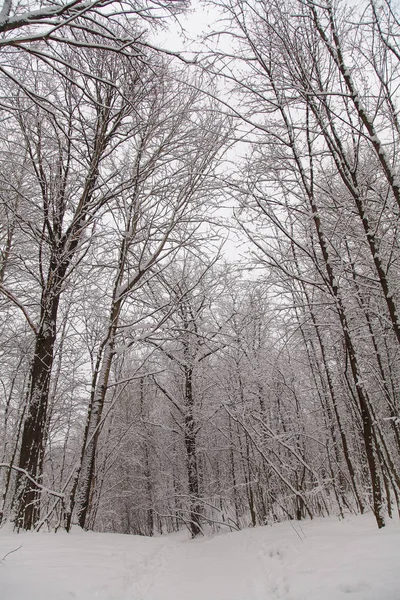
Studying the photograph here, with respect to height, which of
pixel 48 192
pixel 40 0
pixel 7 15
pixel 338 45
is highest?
pixel 48 192

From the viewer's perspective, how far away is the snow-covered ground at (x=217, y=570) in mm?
2293

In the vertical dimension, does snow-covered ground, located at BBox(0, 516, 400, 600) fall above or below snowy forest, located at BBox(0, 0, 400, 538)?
below

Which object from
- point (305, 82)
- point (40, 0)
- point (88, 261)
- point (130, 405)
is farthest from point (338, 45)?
point (130, 405)

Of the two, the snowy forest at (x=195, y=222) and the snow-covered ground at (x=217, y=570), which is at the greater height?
the snowy forest at (x=195, y=222)

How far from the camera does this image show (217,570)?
15.6 feet

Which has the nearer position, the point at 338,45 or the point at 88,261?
the point at 338,45

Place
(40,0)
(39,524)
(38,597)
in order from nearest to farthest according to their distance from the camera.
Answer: (38,597)
(40,0)
(39,524)

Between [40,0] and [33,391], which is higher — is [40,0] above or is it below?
above

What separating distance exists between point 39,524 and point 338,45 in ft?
22.4

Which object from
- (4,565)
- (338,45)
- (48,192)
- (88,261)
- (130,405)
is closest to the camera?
(4,565)

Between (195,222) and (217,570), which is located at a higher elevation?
(195,222)

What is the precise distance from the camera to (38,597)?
220 cm

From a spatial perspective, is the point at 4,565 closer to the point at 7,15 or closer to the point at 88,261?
the point at 7,15

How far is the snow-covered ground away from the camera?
2.29m
